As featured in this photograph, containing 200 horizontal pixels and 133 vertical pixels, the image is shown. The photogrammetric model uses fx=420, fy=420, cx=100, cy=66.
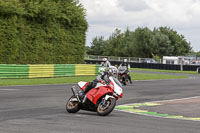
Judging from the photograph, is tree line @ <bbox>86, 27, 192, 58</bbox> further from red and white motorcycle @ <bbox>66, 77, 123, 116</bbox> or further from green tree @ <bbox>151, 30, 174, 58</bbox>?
red and white motorcycle @ <bbox>66, 77, 123, 116</bbox>

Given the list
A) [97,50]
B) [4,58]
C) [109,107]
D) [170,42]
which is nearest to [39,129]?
[109,107]

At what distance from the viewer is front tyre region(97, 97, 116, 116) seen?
10477 mm

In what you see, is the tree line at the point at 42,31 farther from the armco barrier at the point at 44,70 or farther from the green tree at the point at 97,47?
the green tree at the point at 97,47

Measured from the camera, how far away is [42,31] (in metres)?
33.3

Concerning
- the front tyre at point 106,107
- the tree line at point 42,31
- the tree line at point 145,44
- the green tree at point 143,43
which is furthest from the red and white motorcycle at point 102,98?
the green tree at point 143,43

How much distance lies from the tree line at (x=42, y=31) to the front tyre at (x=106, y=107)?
67.2 feet

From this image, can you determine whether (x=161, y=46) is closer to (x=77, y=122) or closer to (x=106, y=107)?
(x=106, y=107)

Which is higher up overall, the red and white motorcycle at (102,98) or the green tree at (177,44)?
the green tree at (177,44)

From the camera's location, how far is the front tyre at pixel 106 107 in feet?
34.4

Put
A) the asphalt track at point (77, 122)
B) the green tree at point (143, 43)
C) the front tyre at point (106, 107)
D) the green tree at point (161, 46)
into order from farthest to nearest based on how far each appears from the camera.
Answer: the green tree at point (143, 43), the green tree at point (161, 46), the front tyre at point (106, 107), the asphalt track at point (77, 122)

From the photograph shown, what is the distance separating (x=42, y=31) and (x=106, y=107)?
2354 cm

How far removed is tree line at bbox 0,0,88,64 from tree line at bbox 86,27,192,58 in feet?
167

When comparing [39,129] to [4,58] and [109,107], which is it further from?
[4,58]

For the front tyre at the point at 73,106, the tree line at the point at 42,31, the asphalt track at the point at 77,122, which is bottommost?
the asphalt track at the point at 77,122
